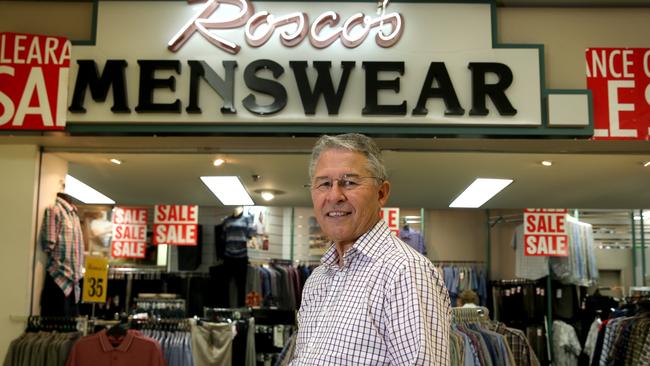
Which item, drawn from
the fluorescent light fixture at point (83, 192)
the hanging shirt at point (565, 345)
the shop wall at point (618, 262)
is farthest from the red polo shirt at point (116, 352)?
the shop wall at point (618, 262)

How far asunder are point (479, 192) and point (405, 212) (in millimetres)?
5147

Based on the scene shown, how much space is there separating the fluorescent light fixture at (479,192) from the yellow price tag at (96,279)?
12.5 feet

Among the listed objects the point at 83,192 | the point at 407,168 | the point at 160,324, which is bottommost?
the point at 160,324

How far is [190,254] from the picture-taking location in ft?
36.6

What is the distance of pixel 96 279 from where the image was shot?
5.71 metres

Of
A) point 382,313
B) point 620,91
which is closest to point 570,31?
point 620,91

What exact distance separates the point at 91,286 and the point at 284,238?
6635 mm

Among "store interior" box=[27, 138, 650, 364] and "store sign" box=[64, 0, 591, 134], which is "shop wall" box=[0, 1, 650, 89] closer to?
"store sign" box=[64, 0, 591, 134]

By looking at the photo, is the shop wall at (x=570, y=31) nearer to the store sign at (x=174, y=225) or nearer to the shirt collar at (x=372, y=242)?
the shirt collar at (x=372, y=242)

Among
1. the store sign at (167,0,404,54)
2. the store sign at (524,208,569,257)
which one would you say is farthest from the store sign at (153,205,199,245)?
the store sign at (524,208,569,257)

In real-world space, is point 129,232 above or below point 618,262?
above

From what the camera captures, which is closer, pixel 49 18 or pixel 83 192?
pixel 49 18

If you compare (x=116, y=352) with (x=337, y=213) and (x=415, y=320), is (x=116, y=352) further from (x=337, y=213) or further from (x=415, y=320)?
(x=415, y=320)

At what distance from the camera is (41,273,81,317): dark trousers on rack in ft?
18.1
